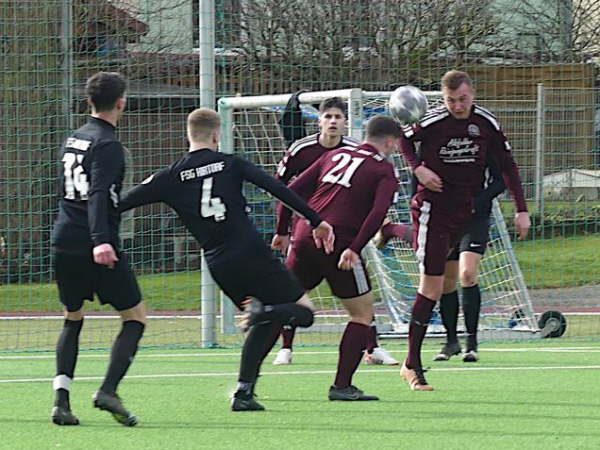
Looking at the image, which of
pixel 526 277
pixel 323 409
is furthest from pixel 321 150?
pixel 526 277

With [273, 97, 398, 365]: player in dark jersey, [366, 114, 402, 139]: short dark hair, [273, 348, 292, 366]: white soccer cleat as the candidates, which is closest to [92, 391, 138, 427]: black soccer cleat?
[273, 97, 398, 365]: player in dark jersey

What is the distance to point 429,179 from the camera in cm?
866

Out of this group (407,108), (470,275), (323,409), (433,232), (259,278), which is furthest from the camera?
(470,275)

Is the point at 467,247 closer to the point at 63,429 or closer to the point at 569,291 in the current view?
the point at 63,429

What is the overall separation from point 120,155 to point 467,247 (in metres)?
4.23

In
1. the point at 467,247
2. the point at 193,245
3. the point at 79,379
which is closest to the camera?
the point at 79,379

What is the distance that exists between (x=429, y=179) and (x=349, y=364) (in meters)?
1.39

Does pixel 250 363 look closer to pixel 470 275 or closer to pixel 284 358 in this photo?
pixel 284 358

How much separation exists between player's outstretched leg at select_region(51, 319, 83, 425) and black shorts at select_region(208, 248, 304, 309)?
84 cm

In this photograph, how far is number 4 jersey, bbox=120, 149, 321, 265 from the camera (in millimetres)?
7363

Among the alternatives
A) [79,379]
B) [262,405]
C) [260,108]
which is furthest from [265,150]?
[262,405]

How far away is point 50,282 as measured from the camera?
47.1 ft

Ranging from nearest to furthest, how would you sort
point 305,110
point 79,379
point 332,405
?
point 332,405
point 79,379
point 305,110

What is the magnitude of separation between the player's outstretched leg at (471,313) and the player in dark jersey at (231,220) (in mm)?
3214
